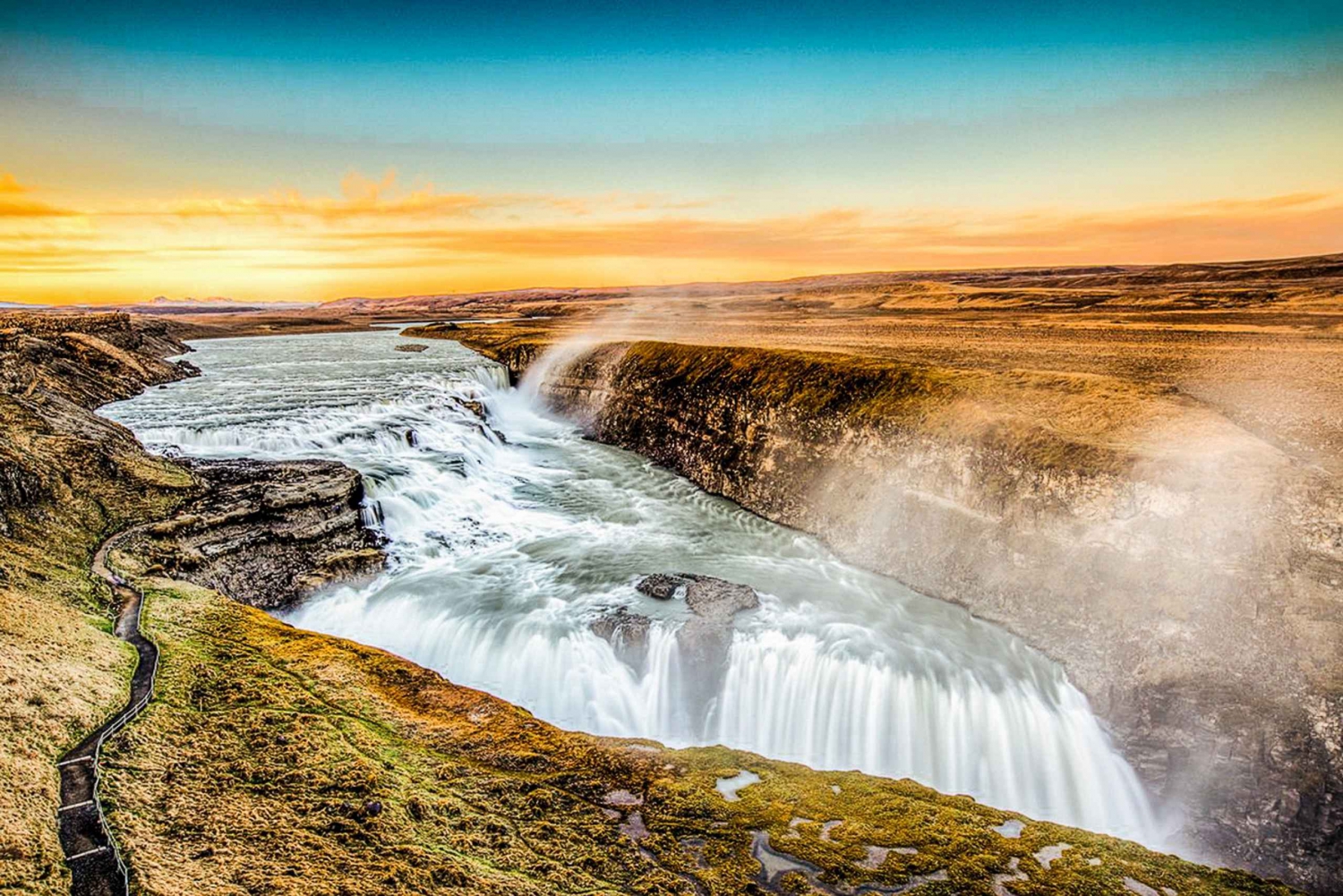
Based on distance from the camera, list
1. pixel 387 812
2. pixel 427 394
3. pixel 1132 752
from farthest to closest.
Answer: pixel 427 394
pixel 1132 752
pixel 387 812

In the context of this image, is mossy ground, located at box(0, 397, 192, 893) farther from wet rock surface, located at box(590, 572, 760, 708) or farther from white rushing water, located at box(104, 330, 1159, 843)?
wet rock surface, located at box(590, 572, 760, 708)

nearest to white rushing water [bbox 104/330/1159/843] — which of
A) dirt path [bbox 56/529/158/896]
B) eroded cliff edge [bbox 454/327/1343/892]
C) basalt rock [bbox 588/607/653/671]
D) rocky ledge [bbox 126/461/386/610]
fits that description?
basalt rock [bbox 588/607/653/671]

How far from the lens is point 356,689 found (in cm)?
1070

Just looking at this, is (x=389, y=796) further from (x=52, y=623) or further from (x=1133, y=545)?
(x=1133, y=545)

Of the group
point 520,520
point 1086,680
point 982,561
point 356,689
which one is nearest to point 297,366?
point 520,520

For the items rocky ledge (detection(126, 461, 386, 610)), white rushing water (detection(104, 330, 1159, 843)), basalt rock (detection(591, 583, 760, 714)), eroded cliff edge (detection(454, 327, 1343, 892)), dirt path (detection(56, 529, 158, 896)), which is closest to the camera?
dirt path (detection(56, 529, 158, 896))

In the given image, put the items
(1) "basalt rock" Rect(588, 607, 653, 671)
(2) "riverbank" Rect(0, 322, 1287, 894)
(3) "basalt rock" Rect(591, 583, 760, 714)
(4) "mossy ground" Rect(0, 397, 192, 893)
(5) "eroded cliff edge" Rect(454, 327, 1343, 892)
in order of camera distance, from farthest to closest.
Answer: (1) "basalt rock" Rect(588, 607, 653, 671) < (3) "basalt rock" Rect(591, 583, 760, 714) < (5) "eroded cliff edge" Rect(454, 327, 1343, 892) < (2) "riverbank" Rect(0, 322, 1287, 894) < (4) "mossy ground" Rect(0, 397, 192, 893)

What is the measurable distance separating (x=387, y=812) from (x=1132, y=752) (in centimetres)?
1358

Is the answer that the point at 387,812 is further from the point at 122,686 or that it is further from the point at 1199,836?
the point at 1199,836

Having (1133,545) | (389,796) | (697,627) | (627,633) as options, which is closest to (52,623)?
(389,796)

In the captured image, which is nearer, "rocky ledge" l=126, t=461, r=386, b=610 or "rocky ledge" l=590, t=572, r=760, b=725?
"rocky ledge" l=590, t=572, r=760, b=725

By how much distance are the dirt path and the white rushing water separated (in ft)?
23.5

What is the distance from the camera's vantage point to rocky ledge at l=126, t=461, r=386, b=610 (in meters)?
15.2

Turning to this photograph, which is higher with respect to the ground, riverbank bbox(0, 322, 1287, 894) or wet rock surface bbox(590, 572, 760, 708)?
riverbank bbox(0, 322, 1287, 894)
